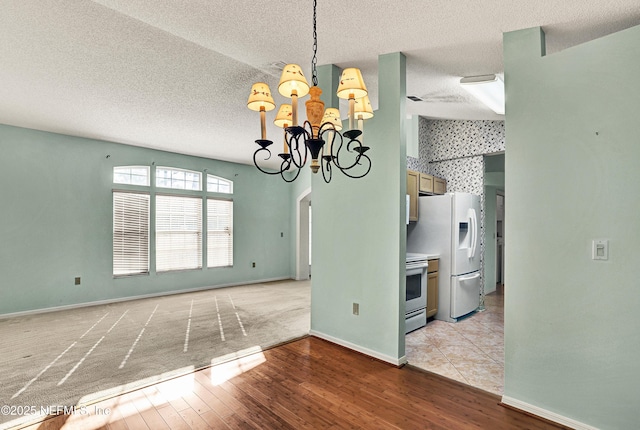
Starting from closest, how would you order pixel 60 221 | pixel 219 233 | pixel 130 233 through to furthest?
pixel 60 221, pixel 130 233, pixel 219 233

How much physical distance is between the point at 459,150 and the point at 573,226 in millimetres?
3447

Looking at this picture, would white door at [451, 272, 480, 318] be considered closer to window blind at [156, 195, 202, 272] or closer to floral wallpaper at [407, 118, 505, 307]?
floral wallpaper at [407, 118, 505, 307]

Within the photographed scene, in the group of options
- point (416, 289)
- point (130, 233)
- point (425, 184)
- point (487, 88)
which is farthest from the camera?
point (130, 233)

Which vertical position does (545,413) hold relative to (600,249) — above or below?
below

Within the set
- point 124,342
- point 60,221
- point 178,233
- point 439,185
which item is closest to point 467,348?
point 439,185

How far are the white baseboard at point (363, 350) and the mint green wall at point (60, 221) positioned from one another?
3996mm

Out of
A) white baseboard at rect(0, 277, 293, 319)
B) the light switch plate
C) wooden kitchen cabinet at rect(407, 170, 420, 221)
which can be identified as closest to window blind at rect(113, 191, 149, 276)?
white baseboard at rect(0, 277, 293, 319)

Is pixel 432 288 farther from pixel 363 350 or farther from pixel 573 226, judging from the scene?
pixel 573 226

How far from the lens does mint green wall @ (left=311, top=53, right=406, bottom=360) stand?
3139 millimetres

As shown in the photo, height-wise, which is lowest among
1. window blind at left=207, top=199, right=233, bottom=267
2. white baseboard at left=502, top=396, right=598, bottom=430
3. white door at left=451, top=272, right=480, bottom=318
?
white baseboard at left=502, top=396, right=598, bottom=430

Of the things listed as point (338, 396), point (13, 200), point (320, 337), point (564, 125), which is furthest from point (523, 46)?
point (13, 200)

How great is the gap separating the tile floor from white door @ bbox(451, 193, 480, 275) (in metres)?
0.74

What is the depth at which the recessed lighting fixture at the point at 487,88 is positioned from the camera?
3449mm

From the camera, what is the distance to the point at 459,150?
5410 mm
